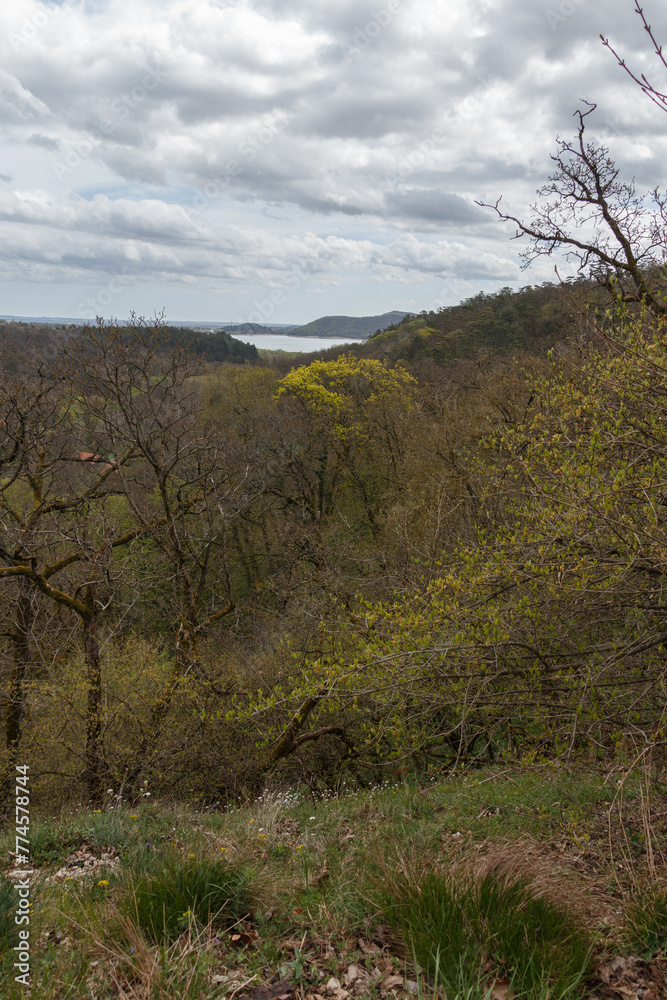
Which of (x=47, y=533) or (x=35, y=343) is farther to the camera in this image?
(x=35, y=343)

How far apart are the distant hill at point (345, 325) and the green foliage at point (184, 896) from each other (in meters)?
81.0

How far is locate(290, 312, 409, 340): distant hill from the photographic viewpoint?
84500 mm

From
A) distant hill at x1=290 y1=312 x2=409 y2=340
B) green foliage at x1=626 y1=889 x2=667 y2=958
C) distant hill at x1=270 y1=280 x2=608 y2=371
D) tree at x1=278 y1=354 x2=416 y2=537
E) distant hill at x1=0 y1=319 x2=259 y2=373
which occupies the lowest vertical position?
green foliage at x1=626 y1=889 x2=667 y2=958

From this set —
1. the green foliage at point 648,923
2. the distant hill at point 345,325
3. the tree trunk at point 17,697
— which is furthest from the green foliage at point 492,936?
the distant hill at point 345,325

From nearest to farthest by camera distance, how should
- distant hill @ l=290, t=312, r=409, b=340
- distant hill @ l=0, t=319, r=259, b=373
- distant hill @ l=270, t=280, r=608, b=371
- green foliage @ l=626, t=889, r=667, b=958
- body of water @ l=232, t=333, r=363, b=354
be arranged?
green foliage @ l=626, t=889, r=667, b=958 → distant hill @ l=0, t=319, r=259, b=373 → distant hill @ l=270, t=280, r=608, b=371 → body of water @ l=232, t=333, r=363, b=354 → distant hill @ l=290, t=312, r=409, b=340

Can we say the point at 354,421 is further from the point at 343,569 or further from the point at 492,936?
the point at 492,936

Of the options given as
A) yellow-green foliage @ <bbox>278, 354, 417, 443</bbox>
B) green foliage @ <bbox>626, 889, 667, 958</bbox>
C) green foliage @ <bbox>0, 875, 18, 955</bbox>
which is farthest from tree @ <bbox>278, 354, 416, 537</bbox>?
green foliage @ <bbox>0, 875, 18, 955</bbox>

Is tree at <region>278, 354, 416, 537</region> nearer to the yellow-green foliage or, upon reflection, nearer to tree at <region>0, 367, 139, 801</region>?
the yellow-green foliage

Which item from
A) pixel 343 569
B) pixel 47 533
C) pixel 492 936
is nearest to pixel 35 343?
pixel 47 533

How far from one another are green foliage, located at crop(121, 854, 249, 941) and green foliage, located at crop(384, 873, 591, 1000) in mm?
884

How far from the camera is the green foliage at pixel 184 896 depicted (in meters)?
3.09

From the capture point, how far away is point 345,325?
9350cm

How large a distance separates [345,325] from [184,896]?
95.0 m

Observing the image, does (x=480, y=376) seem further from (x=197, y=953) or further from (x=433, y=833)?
(x=197, y=953)
